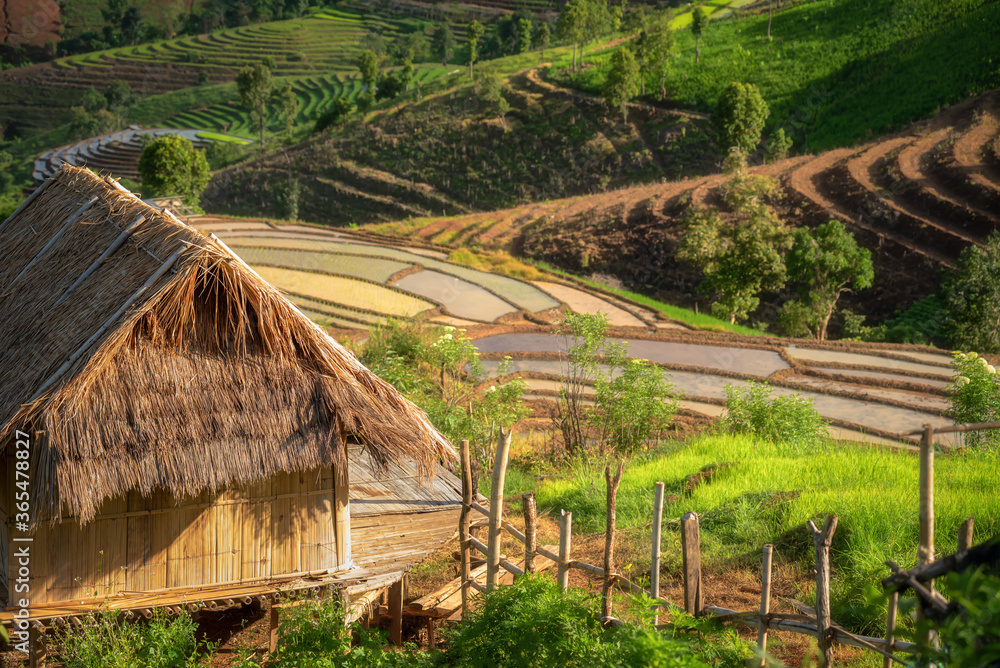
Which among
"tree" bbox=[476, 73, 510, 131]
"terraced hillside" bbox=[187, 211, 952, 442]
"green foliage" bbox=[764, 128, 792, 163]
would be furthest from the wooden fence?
"tree" bbox=[476, 73, 510, 131]

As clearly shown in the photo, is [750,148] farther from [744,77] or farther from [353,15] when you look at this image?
[353,15]

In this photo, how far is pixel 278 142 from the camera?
5562 cm

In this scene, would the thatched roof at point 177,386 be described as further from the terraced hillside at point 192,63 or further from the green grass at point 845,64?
the terraced hillside at point 192,63

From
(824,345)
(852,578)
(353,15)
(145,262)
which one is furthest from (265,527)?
(353,15)

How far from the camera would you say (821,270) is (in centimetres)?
2177

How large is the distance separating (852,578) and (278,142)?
55718mm

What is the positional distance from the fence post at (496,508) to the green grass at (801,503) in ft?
4.93

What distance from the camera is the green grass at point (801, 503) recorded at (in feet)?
18.8

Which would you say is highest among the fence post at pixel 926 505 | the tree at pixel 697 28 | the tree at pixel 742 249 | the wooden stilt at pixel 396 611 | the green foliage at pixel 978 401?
the tree at pixel 697 28

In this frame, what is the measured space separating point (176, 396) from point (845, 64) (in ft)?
152

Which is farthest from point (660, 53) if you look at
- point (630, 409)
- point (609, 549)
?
point (609, 549)

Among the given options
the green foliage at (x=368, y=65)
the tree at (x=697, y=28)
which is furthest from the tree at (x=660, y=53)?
the green foliage at (x=368, y=65)

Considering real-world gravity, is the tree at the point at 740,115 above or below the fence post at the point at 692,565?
above

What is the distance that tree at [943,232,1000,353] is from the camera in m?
19.3
